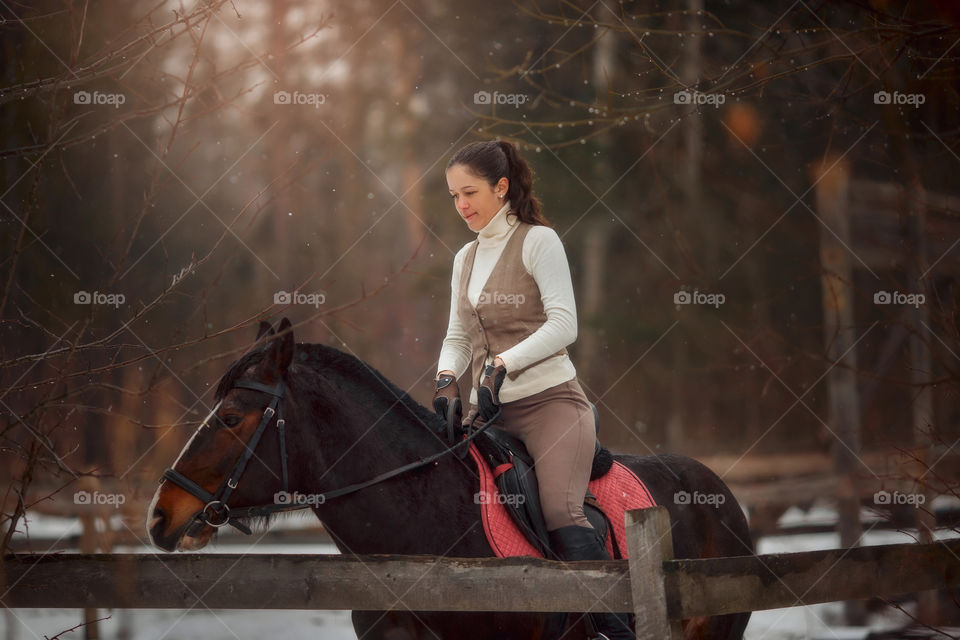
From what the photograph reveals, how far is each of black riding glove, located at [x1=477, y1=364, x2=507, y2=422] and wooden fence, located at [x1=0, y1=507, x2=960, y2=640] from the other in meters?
0.58

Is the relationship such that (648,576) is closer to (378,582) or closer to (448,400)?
(378,582)

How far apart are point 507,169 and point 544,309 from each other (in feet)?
2.01

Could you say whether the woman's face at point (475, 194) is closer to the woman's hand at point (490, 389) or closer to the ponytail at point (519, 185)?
the ponytail at point (519, 185)

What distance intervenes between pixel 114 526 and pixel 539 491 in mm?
6809

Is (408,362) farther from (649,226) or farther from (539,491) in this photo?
(539,491)

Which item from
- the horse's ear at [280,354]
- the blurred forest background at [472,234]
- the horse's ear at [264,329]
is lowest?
the horse's ear at [280,354]

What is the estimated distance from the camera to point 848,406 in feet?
30.5

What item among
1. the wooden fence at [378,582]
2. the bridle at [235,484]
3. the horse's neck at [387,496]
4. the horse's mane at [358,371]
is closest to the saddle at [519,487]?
the horse's neck at [387,496]

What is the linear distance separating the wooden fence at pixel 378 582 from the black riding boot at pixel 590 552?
0.33m

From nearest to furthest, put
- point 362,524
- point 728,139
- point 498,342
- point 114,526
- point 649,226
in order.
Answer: point 362,524 → point 498,342 → point 114,526 → point 728,139 → point 649,226

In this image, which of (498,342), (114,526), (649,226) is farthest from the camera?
(649,226)

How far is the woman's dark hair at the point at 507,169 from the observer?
11.7 feet

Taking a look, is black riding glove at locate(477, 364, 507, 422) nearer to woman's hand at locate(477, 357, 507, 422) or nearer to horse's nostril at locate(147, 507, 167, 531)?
woman's hand at locate(477, 357, 507, 422)

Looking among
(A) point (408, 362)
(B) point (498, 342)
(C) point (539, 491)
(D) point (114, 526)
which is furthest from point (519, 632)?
(A) point (408, 362)
